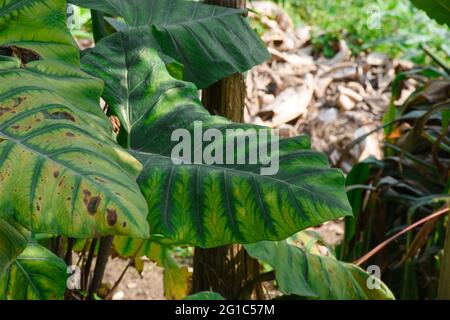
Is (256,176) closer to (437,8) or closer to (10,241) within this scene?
(10,241)

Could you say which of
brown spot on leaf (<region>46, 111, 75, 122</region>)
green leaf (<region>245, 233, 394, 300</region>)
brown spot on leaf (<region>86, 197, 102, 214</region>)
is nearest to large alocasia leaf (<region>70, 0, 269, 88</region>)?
green leaf (<region>245, 233, 394, 300</region>)

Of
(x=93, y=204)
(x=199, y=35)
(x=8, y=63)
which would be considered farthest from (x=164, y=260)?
(x=93, y=204)

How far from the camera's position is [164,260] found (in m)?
2.29

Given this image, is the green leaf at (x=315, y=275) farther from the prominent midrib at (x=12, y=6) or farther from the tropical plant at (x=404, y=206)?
the prominent midrib at (x=12, y=6)

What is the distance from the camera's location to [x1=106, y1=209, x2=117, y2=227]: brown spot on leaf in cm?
87

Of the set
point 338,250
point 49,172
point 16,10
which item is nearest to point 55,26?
point 16,10

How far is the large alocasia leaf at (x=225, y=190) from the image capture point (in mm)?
1204

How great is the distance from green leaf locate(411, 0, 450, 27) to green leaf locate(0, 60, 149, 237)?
1.20 meters

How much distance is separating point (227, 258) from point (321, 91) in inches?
105

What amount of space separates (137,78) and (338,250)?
1.46m

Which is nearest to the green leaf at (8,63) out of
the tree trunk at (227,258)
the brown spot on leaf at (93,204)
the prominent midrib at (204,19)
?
the brown spot on leaf at (93,204)

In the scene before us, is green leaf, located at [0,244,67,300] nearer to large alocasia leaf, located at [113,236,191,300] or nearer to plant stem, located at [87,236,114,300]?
plant stem, located at [87,236,114,300]

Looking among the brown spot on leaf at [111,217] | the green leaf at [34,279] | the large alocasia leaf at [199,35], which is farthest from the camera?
the large alocasia leaf at [199,35]

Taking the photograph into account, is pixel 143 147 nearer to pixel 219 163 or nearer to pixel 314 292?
Result: pixel 219 163
